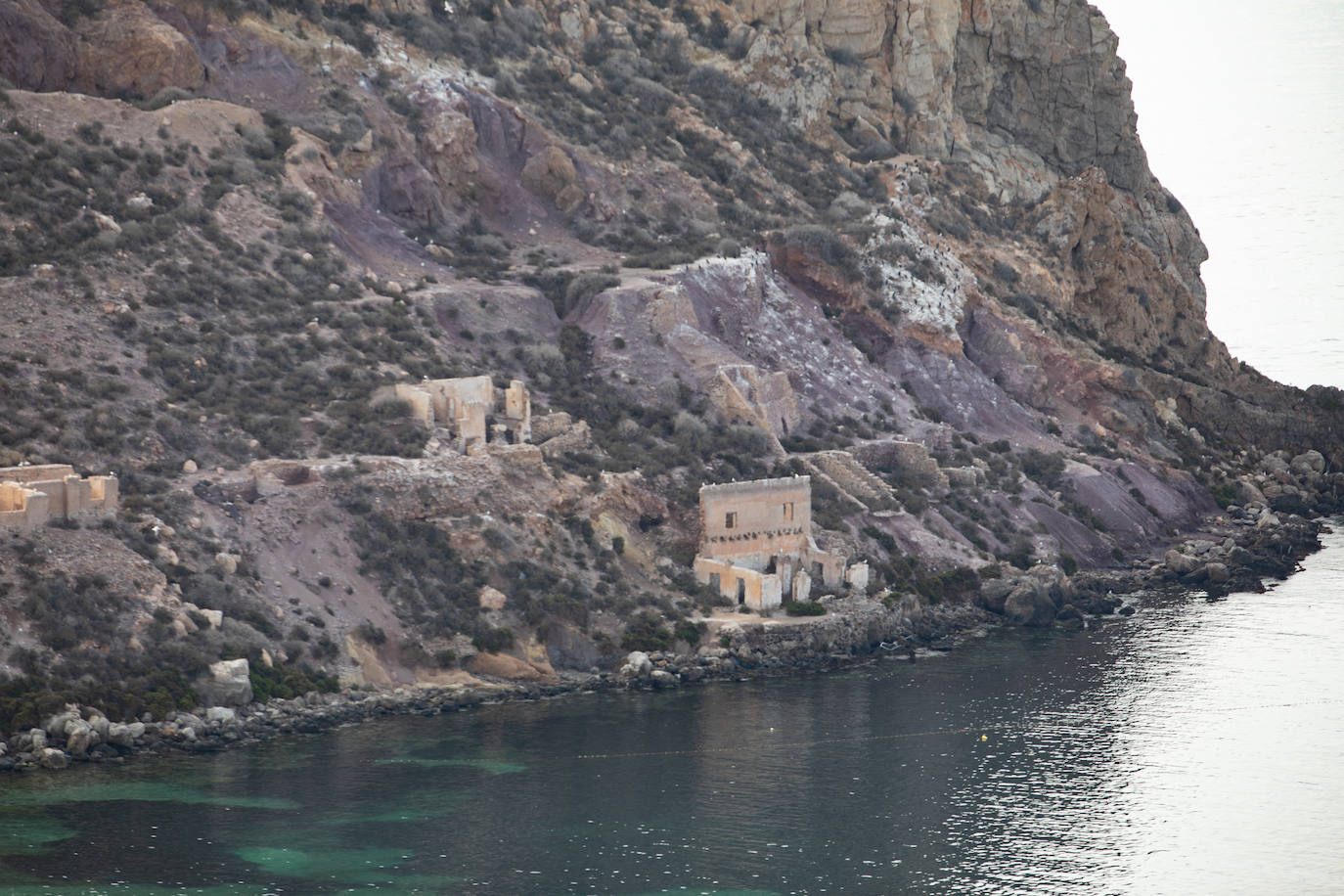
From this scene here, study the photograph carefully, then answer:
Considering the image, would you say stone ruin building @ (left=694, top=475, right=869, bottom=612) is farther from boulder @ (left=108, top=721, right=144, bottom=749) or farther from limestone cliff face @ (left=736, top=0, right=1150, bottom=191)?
limestone cliff face @ (left=736, top=0, right=1150, bottom=191)

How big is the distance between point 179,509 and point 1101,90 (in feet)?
265

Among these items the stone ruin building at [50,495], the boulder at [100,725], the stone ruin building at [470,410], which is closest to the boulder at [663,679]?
the stone ruin building at [470,410]

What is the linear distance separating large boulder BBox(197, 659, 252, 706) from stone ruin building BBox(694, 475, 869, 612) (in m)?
21.1

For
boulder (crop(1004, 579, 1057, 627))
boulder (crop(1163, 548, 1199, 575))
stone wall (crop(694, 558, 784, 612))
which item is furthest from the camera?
boulder (crop(1163, 548, 1199, 575))

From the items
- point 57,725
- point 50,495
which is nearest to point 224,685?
point 57,725

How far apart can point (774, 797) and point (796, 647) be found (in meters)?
15.9

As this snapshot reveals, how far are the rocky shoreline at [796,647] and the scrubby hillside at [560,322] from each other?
90 centimetres

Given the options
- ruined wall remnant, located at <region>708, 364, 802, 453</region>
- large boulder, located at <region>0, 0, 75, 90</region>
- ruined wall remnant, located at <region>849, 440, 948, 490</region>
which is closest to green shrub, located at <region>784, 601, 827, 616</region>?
ruined wall remnant, located at <region>708, 364, 802, 453</region>

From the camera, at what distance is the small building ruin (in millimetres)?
81125

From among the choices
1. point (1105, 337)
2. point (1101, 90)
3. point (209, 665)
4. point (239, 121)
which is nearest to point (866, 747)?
point (209, 665)

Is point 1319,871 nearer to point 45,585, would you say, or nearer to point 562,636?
point 562,636

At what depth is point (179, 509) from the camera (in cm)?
7125

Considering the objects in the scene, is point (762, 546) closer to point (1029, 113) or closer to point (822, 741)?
point (822, 741)

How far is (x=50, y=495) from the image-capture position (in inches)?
2670
